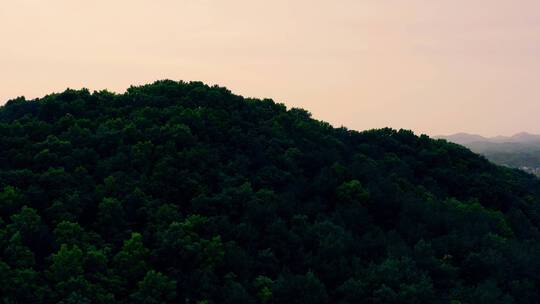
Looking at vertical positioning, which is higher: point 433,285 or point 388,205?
point 388,205

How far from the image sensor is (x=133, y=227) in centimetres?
4238

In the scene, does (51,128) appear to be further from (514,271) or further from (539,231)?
(539,231)

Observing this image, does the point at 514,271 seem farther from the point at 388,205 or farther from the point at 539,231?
the point at 539,231

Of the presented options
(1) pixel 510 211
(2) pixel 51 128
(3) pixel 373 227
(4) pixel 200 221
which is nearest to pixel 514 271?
(3) pixel 373 227

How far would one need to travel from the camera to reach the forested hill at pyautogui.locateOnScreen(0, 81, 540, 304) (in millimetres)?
37031

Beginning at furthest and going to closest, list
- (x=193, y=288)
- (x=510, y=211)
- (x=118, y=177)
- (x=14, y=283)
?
(x=510, y=211) → (x=118, y=177) → (x=193, y=288) → (x=14, y=283)

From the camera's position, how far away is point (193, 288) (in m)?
37.2

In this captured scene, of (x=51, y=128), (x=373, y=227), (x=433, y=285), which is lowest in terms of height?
(x=433, y=285)

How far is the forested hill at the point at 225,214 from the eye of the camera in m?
37.0

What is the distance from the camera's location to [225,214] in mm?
45250

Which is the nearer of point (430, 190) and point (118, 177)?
→ point (118, 177)

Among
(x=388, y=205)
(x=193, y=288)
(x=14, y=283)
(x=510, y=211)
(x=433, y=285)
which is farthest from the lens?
(x=510, y=211)

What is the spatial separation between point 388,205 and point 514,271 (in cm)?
1236

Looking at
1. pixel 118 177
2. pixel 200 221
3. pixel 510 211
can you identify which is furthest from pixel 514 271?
pixel 118 177
